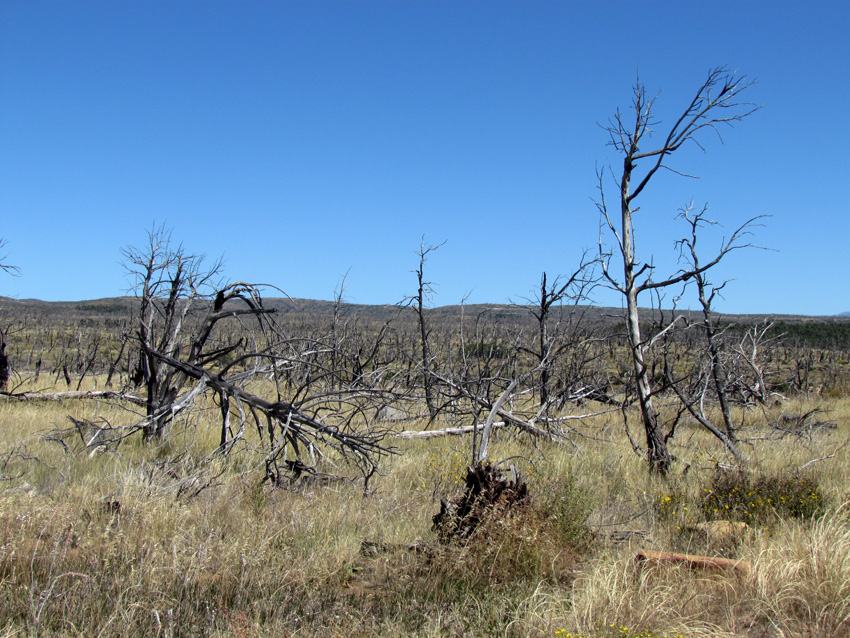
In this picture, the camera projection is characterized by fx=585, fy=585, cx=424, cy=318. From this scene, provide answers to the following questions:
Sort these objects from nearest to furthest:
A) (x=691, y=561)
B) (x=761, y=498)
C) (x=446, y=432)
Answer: (x=691, y=561), (x=761, y=498), (x=446, y=432)

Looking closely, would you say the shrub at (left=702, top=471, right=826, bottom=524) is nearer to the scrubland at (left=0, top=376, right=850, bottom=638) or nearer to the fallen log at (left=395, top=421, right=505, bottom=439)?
the scrubland at (left=0, top=376, right=850, bottom=638)

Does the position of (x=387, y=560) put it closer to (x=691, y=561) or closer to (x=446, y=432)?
(x=691, y=561)

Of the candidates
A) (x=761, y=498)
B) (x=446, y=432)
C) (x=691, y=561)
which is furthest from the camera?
(x=446, y=432)

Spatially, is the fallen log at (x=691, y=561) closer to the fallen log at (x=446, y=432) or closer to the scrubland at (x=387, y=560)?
the scrubland at (x=387, y=560)

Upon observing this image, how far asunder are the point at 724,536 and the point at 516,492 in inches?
73.4

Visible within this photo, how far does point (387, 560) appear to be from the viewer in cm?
408

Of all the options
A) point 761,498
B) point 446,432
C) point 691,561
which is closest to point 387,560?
point 691,561

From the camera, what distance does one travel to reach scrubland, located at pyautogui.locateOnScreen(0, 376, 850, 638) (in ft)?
10.6

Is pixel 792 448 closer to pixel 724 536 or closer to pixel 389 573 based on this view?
pixel 724 536

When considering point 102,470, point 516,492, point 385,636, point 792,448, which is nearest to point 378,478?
point 516,492

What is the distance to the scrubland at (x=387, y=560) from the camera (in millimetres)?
3238

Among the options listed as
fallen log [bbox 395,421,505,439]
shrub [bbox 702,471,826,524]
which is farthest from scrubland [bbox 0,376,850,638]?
fallen log [bbox 395,421,505,439]

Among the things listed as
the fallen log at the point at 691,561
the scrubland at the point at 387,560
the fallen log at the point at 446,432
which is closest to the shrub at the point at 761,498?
Result: the scrubland at the point at 387,560

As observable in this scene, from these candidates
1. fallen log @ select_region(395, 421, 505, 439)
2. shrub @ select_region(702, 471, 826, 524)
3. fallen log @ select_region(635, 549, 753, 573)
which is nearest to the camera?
fallen log @ select_region(635, 549, 753, 573)
